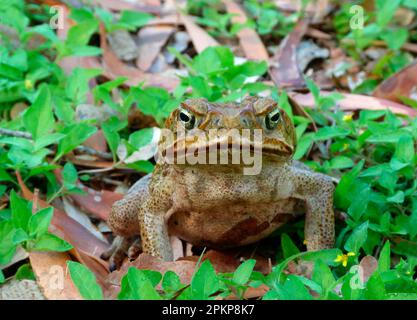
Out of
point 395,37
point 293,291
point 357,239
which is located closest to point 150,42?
point 395,37

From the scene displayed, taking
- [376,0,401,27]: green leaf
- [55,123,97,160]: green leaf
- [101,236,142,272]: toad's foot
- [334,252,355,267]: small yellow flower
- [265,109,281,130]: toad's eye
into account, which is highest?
[376,0,401,27]: green leaf

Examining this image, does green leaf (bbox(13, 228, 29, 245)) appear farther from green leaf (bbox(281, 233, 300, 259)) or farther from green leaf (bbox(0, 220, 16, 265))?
green leaf (bbox(281, 233, 300, 259))

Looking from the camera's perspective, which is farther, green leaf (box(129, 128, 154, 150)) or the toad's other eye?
green leaf (box(129, 128, 154, 150))

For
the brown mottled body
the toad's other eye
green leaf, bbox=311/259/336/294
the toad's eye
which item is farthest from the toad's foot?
green leaf, bbox=311/259/336/294

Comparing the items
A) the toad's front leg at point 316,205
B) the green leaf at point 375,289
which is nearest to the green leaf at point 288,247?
the toad's front leg at point 316,205

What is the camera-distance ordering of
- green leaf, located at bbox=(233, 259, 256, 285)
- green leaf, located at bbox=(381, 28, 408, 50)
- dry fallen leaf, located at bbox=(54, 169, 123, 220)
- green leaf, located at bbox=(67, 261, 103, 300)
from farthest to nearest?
green leaf, located at bbox=(381, 28, 408, 50) < dry fallen leaf, located at bbox=(54, 169, 123, 220) < green leaf, located at bbox=(233, 259, 256, 285) < green leaf, located at bbox=(67, 261, 103, 300)

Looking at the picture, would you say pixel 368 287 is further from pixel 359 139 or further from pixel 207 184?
pixel 359 139

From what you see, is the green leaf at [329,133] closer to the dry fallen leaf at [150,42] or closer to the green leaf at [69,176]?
the green leaf at [69,176]
